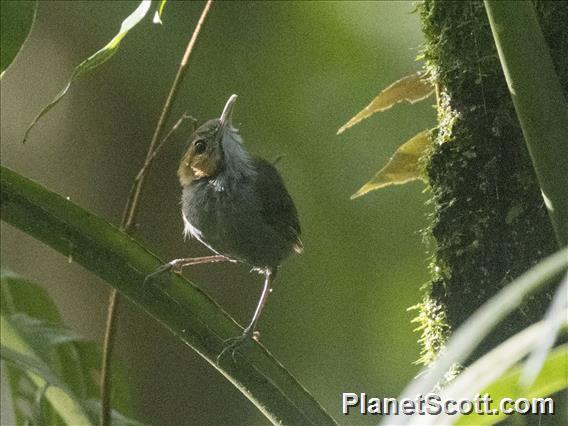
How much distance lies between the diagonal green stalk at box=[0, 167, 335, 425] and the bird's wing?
58.7 inches

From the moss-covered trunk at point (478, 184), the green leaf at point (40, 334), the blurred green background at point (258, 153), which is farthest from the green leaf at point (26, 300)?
the blurred green background at point (258, 153)

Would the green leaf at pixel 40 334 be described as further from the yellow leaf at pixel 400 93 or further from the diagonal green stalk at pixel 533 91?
the diagonal green stalk at pixel 533 91

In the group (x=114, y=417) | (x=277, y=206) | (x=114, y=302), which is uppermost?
(x=114, y=302)

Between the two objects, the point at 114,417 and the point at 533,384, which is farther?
the point at 114,417

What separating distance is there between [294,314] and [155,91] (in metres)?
1.57

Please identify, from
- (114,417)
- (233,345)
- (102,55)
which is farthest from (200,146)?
(233,345)

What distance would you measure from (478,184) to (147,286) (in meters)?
0.82

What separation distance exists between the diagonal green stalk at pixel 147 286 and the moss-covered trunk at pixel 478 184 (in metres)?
0.55

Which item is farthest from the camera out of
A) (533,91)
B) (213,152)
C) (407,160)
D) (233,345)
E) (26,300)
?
(213,152)

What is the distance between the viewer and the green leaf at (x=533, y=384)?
0.75m

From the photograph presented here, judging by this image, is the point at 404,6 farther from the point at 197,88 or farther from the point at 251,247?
the point at 251,247

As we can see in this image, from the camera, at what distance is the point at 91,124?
5043mm

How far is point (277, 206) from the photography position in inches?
118

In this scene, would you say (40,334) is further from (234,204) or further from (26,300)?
(234,204)
